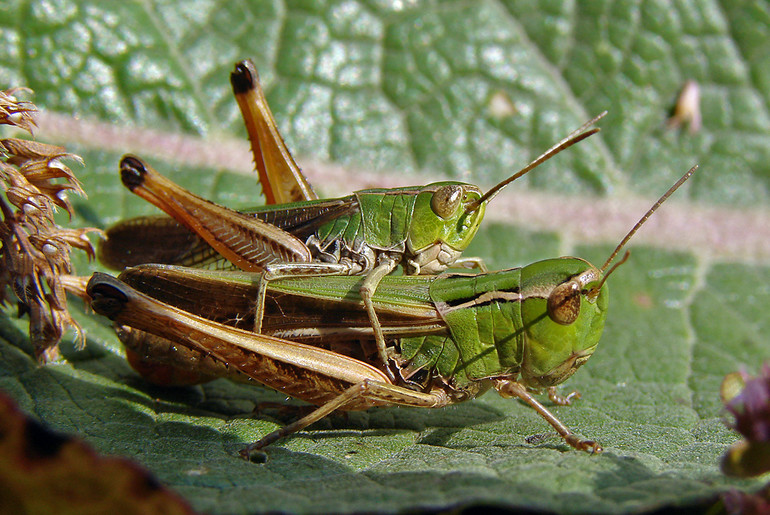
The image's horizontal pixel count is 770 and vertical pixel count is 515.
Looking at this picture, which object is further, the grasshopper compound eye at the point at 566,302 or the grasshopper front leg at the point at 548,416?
the grasshopper compound eye at the point at 566,302

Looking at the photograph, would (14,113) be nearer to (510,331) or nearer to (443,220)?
(443,220)

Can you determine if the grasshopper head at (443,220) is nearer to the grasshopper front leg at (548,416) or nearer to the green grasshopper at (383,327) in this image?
the green grasshopper at (383,327)

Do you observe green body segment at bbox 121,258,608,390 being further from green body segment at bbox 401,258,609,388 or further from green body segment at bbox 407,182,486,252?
green body segment at bbox 407,182,486,252

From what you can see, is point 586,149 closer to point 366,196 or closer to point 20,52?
point 366,196

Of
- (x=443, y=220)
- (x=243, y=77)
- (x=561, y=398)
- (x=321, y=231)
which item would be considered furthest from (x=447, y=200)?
(x=243, y=77)

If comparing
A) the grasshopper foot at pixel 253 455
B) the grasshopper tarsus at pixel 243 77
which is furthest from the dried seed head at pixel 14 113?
the grasshopper foot at pixel 253 455

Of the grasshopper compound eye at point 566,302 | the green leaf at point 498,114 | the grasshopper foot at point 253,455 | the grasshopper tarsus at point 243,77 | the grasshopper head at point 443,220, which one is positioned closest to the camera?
the grasshopper foot at point 253,455

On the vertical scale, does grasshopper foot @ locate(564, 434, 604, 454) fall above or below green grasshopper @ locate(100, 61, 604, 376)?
below

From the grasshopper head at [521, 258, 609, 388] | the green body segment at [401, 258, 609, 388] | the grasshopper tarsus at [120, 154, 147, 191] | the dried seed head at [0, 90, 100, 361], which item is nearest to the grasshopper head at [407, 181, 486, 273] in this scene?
the green body segment at [401, 258, 609, 388]
